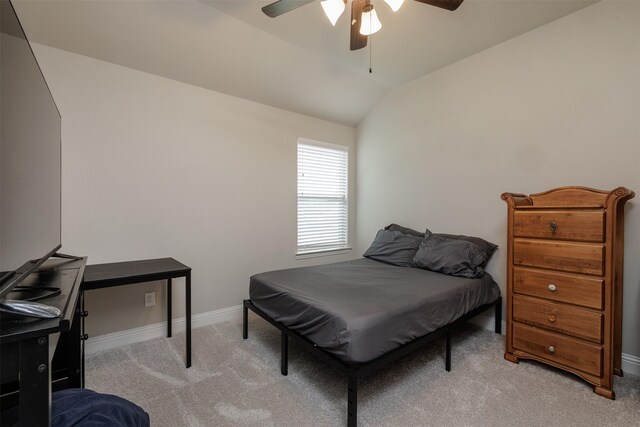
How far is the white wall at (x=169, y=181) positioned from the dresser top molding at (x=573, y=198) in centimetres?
226

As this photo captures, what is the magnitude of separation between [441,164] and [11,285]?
325cm

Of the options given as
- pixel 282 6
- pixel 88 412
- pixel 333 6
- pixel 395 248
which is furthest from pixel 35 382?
pixel 395 248

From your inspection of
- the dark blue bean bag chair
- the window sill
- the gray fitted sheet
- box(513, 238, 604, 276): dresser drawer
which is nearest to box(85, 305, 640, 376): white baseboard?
the gray fitted sheet

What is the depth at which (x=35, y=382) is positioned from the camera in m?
0.73

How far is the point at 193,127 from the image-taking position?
2725mm

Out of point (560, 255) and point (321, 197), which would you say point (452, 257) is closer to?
point (560, 255)

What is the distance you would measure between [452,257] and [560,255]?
780 millimetres

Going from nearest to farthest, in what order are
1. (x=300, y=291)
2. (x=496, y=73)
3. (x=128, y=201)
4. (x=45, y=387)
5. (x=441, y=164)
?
(x=45, y=387) → (x=300, y=291) → (x=128, y=201) → (x=496, y=73) → (x=441, y=164)

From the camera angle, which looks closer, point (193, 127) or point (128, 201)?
point (128, 201)

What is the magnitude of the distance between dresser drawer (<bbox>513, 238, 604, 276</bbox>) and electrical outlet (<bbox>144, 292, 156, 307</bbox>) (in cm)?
302

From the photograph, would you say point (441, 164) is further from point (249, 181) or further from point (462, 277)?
point (249, 181)

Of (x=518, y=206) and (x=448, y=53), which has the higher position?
(x=448, y=53)

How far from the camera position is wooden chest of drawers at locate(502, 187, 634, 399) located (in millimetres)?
1757

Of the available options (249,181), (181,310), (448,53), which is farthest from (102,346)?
(448,53)
